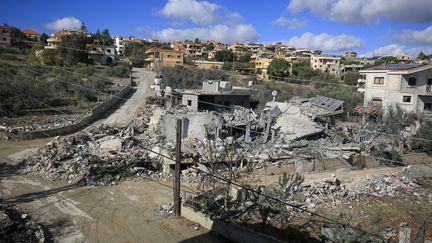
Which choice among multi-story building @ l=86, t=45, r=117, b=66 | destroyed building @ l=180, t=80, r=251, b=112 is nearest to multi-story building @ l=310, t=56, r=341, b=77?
multi-story building @ l=86, t=45, r=117, b=66

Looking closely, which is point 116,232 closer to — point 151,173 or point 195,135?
point 151,173

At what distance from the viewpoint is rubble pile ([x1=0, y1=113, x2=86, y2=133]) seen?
88.0 ft

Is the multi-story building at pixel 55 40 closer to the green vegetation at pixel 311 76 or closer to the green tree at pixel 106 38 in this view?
the green tree at pixel 106 38

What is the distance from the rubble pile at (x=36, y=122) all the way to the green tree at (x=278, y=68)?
5172cm

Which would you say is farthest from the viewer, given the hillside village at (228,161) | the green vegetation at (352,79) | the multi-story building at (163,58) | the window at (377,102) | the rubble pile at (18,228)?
the multi-story building at (163,58)

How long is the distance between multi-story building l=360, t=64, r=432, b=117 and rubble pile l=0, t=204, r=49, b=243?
33798 millimetres

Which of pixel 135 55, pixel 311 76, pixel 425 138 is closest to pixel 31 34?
pixel 135 55

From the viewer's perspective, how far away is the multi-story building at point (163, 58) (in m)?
79.6

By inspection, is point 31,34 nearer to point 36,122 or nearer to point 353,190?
point 36,122

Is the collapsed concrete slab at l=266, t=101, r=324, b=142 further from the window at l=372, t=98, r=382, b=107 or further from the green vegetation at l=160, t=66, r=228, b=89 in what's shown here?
the green vegetation at l=160, t=66, r=228, b=89

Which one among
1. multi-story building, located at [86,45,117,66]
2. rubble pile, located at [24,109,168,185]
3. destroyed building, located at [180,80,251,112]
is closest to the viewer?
rubble pile, located at [24,109,168,185]

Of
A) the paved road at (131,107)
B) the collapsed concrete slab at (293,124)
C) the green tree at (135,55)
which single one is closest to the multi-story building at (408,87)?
the collapsed concrete slab at (293,124)

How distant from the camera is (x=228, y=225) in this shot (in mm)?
12320

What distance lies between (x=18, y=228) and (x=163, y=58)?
7257 cm
